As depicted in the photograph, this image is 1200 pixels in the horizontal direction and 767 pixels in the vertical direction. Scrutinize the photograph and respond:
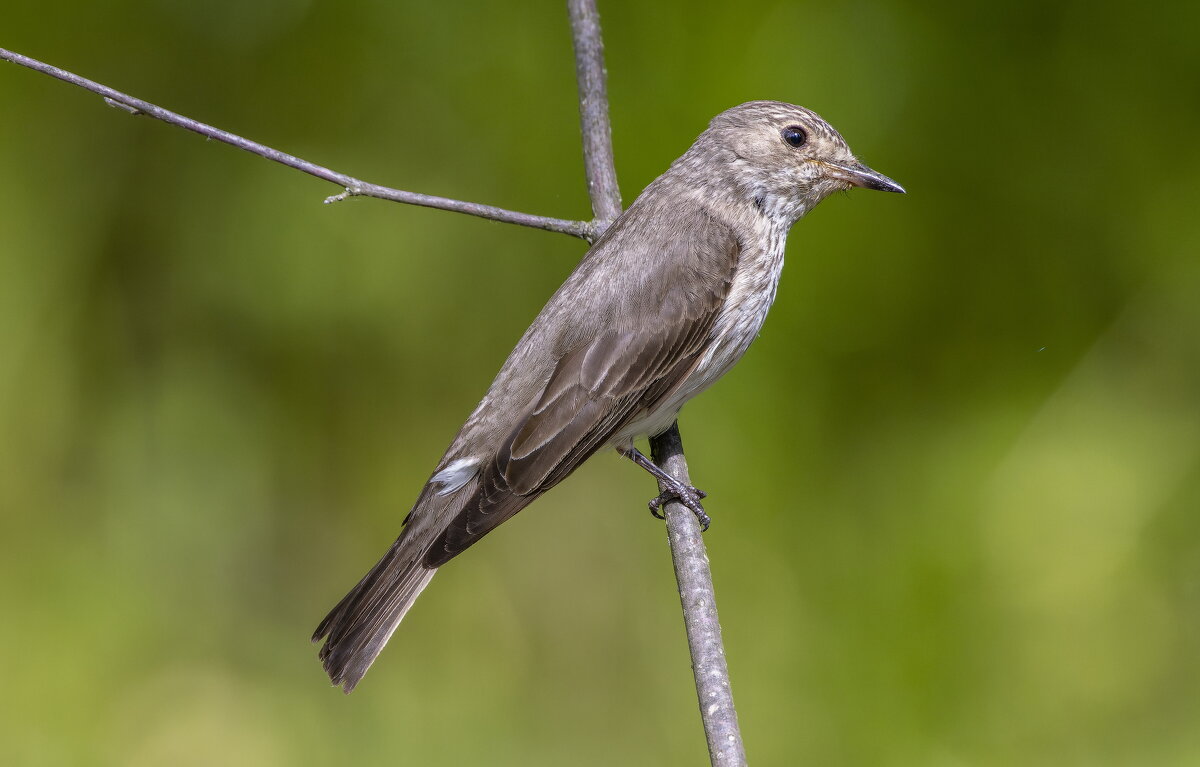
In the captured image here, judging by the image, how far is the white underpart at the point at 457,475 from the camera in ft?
8.90

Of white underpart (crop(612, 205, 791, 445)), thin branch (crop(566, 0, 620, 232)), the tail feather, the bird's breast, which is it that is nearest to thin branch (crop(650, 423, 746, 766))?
white underpart (crop(612, 205, 791, 445))

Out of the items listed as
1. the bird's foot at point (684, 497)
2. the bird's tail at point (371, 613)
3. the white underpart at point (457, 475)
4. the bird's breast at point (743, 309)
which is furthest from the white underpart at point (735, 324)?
the bird's tail at point (371, 613)

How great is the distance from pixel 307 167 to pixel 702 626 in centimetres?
134

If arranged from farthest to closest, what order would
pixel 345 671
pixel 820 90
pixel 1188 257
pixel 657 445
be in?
pixel 820 90
pixel 1188 257
pixel 657 445
pixel 345 671

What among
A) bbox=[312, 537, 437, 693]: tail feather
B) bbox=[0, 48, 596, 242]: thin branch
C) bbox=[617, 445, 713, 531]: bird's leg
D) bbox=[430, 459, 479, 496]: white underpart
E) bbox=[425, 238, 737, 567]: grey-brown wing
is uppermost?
bbox=[0, 48, 596, 242]: thin branch

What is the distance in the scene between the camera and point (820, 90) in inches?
137

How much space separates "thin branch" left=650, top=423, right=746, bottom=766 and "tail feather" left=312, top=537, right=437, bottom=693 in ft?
A: 1.93

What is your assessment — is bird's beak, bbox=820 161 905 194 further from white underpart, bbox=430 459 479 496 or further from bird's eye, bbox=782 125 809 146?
white underpart, bbox=430 459 479 496

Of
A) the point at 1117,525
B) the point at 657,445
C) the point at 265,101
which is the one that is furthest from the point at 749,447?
the point at 265,101

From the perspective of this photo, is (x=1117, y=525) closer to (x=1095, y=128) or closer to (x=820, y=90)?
(x=1095, y=128)

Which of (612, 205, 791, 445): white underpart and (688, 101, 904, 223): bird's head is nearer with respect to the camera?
(612, 205, 791, 445): white underpart

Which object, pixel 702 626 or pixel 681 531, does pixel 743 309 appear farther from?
pixel 702 626

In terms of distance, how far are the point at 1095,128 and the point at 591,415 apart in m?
1.84

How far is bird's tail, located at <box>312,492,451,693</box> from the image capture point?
260 cm
